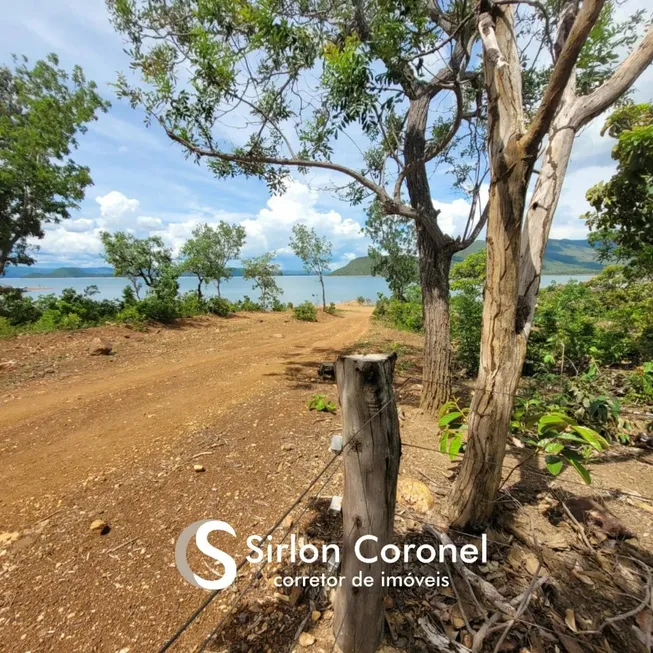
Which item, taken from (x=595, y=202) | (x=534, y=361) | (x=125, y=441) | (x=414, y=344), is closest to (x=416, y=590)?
(x=125, y=441)

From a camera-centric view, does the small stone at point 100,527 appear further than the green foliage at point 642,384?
No

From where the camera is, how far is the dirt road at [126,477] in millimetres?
A: 1795

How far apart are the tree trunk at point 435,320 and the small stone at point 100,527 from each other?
11.7 feet

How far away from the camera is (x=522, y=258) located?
6.40ft

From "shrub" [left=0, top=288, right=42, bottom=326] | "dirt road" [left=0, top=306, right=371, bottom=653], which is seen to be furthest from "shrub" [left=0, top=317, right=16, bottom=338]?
"dirt road" [left=0, top=306, right=371, bottom=653]

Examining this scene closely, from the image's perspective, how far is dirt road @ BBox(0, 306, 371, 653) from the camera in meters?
1.79

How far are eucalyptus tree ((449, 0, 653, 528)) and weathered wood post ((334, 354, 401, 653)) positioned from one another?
922mm

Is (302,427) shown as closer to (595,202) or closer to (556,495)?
(556,495)

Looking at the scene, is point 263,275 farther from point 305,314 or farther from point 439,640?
point 439,640

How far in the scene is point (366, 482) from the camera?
132cm

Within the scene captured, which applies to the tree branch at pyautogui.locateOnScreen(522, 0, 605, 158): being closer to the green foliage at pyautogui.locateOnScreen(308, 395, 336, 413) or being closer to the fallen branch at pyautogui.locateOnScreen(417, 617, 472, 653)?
the fallen branch at pyautogui.locateOnScreen(417, 617, 472, 653)

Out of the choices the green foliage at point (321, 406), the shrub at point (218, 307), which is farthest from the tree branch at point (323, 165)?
the shrub at point (218, 307)
